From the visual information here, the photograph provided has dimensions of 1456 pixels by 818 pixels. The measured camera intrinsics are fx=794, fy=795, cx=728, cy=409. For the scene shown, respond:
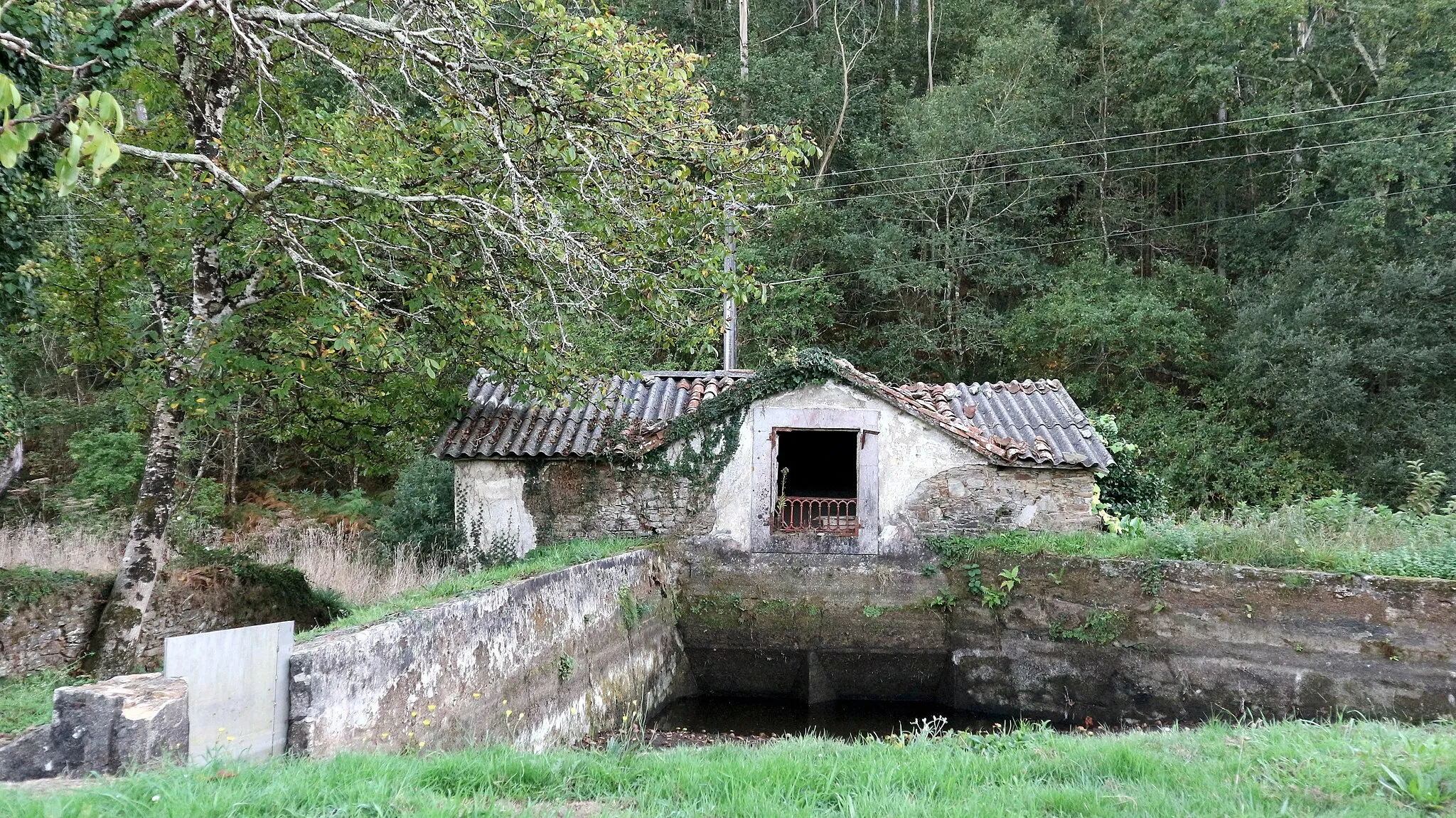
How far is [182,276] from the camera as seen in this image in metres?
9.33

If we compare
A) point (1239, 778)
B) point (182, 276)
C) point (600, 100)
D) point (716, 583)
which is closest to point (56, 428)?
point (182, 276)

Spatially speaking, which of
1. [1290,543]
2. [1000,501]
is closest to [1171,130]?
[1000,501]

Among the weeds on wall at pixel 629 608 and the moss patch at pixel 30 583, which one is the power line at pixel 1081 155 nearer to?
the weeds on wall at pixel 629 608

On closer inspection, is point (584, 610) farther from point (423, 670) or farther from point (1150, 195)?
point (1150, 195)

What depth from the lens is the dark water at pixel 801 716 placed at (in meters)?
9.96

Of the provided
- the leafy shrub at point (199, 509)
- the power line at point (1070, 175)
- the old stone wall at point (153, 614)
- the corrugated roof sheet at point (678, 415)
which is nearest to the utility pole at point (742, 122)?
the power line at point (1070, 175)

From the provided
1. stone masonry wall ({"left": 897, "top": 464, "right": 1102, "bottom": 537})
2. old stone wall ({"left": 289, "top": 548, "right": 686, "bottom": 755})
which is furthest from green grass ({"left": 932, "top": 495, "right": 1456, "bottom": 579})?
old stone wall ({"left": 289, "top": 548, "right": 686, "bottom": 755})

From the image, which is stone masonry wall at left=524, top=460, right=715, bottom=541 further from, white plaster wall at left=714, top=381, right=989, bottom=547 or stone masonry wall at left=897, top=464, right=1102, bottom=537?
stone masonry wall at left=897, top=464, right=1102, bottom=537

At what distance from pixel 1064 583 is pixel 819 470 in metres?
6.84

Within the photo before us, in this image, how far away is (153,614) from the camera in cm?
904

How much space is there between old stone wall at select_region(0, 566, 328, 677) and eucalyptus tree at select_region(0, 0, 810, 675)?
1.22 feet

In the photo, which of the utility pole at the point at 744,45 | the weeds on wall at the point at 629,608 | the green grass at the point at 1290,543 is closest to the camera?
the green grass at the point at 1290,543

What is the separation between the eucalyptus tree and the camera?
7.28m

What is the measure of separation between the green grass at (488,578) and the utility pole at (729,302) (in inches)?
129
